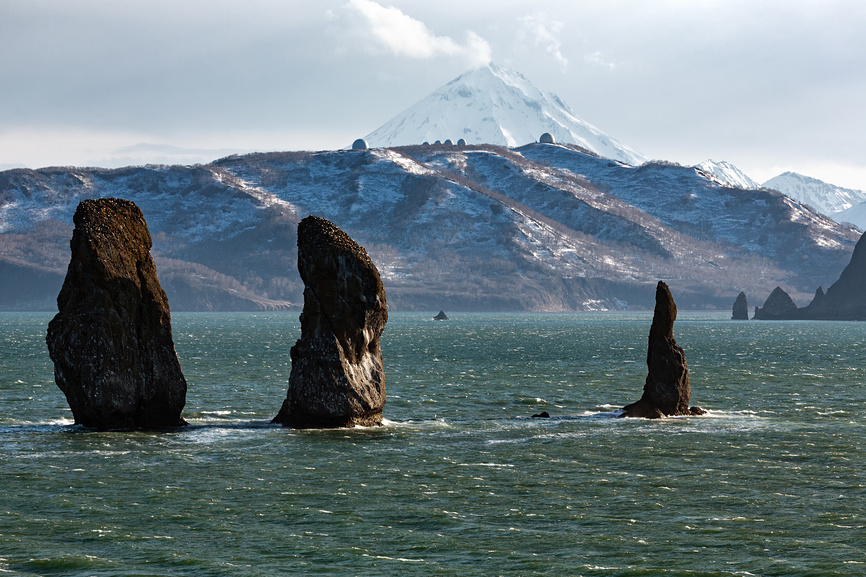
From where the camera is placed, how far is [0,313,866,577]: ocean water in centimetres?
2692

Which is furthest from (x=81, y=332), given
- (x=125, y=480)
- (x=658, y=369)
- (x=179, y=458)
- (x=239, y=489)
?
(x=658, y=369)

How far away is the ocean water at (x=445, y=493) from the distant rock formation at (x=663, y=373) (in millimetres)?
1275

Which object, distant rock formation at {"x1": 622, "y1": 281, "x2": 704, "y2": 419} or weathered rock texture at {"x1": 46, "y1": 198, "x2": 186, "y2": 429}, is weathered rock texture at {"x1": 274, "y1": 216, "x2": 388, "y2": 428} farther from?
distant rock formation at {"x1": 622, "y1": 281, "x2": 704, "y2": 419}

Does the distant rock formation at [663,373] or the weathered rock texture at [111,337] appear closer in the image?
the weathered rock texture at [111,337]

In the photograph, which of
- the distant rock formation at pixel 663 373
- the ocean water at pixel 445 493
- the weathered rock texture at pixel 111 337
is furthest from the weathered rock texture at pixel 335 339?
the distant rock formation at pixel 663 373

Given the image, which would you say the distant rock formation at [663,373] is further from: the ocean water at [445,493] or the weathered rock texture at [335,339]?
the weathered rock texture at [335,339]

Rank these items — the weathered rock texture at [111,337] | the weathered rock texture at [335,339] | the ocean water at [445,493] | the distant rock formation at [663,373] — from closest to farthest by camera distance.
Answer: the ocean water at [445,493]
the weathered rock texture at [111,337]
the weathered rock texture at [335,339]
the distant rock formation at [663,373]

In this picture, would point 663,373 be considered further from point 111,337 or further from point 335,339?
point 111,337

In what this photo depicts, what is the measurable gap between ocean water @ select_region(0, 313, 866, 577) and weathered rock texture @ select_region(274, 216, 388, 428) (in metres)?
1.32

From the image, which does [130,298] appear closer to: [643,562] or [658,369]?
[658,369]

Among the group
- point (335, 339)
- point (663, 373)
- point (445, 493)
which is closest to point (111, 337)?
point (335, 339)

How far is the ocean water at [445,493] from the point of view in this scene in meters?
26.9

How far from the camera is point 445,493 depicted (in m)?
35.2

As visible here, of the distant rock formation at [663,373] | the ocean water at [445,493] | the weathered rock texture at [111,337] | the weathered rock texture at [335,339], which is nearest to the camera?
the ocean water at [445,493]
